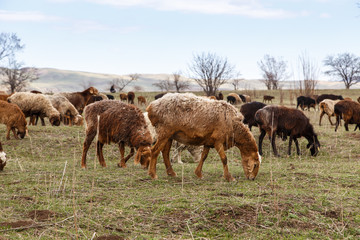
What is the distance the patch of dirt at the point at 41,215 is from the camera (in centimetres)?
446

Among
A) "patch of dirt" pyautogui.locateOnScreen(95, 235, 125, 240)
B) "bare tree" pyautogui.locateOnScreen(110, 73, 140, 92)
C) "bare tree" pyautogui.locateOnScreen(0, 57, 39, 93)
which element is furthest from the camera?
"bare tree" pyautogui.locateOnScreen(0, 57, 39, 93)

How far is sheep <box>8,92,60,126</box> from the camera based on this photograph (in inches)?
645

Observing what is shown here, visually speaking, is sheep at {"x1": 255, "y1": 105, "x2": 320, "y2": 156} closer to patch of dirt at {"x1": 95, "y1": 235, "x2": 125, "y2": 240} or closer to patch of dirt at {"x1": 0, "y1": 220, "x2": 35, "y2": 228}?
patch of dirt at {"x1": 95, "y1": 235, "x2": 125, "y2": 240}

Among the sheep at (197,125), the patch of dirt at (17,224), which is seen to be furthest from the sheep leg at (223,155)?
the patch of dirt at (17,224)

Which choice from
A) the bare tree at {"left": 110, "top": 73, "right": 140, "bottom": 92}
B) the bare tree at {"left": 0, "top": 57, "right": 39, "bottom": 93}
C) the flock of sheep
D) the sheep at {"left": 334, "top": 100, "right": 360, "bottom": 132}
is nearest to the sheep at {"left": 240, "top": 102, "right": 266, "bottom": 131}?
the flock of sheep

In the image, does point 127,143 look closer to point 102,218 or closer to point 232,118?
point 232,118

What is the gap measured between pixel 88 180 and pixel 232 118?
298cm

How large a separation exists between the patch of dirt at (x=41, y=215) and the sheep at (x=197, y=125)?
2647 millimetres

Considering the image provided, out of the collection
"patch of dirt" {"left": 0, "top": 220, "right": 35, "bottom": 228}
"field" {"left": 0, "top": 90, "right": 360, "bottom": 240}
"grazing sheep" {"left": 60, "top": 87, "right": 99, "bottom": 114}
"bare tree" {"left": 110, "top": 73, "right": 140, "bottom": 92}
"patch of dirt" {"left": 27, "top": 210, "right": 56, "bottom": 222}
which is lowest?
"field" {"left": 0, "top": 90, "right": 360, "bottom": 240}

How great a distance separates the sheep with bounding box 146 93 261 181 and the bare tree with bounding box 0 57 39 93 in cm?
5200

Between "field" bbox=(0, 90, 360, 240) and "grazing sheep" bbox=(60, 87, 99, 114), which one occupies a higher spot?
"grazing sheep" bbox=(60, 87, 99, 114)

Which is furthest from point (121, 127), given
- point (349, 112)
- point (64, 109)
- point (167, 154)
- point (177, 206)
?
point (349, 112)

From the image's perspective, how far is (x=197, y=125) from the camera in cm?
685

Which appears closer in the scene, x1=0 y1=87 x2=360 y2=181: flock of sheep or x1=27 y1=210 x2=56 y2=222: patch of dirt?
x1=27 y1=210 x2=56 y2=222: patch of dirt
